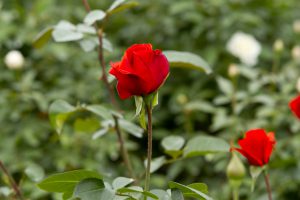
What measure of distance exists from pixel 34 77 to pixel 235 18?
0.79m

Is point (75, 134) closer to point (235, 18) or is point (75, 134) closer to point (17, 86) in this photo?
point (17, 86)

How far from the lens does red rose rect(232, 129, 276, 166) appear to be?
873 millimetres

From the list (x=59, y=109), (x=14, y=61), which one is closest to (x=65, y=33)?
(x=59, y=109)

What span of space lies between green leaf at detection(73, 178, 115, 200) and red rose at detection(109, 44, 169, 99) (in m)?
0.12

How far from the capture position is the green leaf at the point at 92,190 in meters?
0.75

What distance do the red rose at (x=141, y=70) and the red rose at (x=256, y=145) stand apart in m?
0.19

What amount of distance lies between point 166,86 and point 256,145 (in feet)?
5.16

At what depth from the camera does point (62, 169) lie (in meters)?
2.06

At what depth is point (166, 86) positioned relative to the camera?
8.02 ft

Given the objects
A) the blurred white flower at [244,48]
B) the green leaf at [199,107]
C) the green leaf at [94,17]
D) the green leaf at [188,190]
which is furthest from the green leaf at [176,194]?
the blurred white flower at [244,48]

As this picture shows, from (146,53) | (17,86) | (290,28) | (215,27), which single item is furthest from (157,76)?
(290,28)

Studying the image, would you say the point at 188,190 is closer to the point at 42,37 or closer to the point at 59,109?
the point at 59,109

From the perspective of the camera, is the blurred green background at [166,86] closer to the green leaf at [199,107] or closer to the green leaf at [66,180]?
the green leaf at [199,107]

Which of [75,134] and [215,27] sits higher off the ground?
[215,27]
